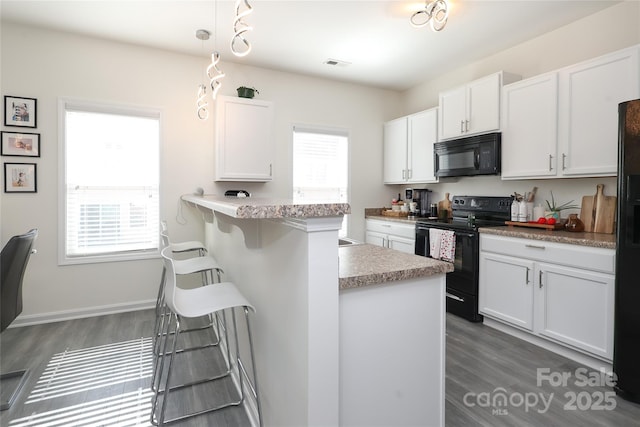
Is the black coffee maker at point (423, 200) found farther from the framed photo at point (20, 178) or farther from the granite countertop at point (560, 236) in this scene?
the framed photo at point (20, 178)

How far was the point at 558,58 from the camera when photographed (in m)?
3.13

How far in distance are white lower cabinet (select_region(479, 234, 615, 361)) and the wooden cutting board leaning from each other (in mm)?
521

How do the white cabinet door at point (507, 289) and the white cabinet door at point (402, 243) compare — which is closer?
the white cabinet door at point (507, 289)

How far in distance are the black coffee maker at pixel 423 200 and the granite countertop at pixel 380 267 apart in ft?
9.68

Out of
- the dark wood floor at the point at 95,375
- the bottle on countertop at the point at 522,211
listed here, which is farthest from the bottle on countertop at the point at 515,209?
the dark wood floor at the point at 95,375

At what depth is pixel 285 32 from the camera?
318 cm

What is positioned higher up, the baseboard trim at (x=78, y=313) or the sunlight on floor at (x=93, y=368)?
the baseboard trim at (x=78, y=313)

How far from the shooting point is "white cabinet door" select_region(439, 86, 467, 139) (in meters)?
3.59

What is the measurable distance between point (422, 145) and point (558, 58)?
1.56 m

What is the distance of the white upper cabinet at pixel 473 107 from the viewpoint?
10.7ft

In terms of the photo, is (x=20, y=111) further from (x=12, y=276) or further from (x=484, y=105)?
(x=484, y=105)

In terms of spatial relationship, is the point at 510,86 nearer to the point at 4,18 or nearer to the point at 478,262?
the point at 478,262

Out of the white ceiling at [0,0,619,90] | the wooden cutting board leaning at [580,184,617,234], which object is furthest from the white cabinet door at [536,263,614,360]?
the white ceiling at [0,0,619,90]

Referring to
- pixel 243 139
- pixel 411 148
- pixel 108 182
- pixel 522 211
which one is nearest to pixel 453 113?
pixel 411 148
